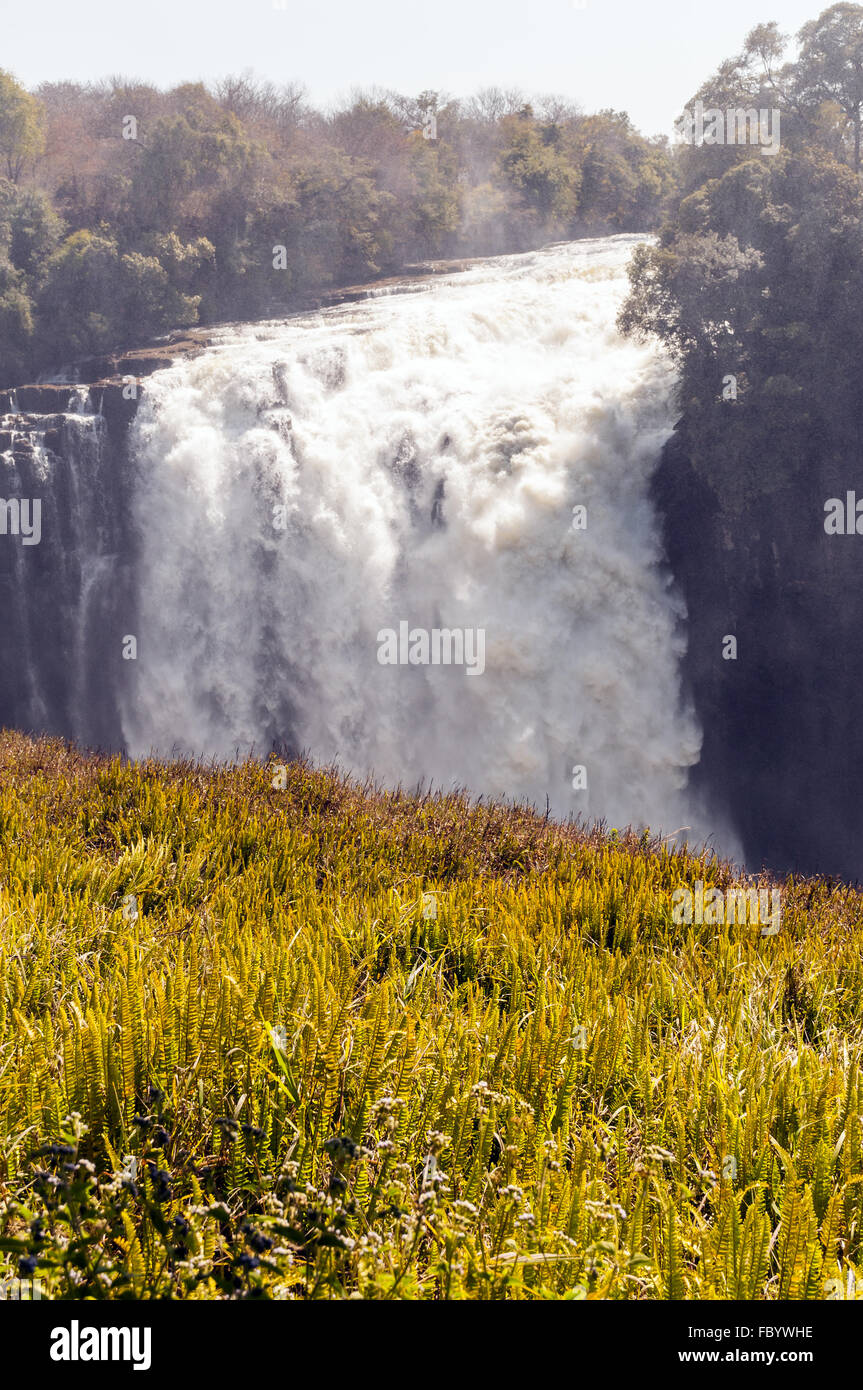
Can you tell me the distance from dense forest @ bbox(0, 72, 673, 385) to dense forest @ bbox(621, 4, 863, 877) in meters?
17.4

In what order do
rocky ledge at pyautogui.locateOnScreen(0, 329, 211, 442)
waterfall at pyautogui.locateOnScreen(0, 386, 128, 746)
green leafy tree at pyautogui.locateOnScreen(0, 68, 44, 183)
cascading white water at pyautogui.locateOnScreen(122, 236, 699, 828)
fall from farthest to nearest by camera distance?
green leafy tree at pyautogui.locateOnScreen(0, 68, 44, 183) → rocky ledge at pyautogui.locateOnScreen(0, 329, 211, 442) → waterfall at pyautogui.locateOnScreen(0, 386, 128, 746) → cascading white water at pyautogui.locateOnScreen(122, 236, 699, 828)

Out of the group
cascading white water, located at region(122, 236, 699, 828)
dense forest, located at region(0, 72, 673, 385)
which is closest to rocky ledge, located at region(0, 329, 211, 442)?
cascading white water, located at region(122, 236, 699, 828)

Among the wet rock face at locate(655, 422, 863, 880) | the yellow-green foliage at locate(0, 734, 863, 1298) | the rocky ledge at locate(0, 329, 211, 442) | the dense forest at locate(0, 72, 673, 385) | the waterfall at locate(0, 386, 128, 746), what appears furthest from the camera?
the dense forest at locate(0, 72, 673, 385)

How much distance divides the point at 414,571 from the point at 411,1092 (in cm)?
1782

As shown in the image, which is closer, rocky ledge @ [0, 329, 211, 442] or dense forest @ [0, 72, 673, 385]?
rocky ledge @ [0, 329, 211, 442]

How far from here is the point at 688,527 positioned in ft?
66.1

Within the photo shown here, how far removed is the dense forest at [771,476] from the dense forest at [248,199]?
17404 mm

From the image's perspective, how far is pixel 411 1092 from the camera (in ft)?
10.1

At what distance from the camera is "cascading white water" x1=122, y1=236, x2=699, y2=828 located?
63.5ft

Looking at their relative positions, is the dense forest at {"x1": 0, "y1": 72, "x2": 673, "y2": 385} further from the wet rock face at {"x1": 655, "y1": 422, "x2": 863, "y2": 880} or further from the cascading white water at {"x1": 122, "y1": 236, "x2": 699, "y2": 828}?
the wet rock face at {"x1": 655, "y1": 422, "x2": 863, "y2": 880}

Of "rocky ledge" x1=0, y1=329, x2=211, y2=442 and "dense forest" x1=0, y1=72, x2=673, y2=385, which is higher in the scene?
"dense forest" x1=0, y1=72, x2=673, y2=385

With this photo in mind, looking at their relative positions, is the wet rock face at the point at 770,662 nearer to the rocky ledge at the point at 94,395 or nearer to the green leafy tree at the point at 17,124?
the rocky ledge at the point at 94,395

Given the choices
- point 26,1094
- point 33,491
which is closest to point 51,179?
point 33,491

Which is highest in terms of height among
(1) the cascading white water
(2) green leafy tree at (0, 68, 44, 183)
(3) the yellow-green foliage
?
(2) green leafy tree at (0, 68, 44, 183)
